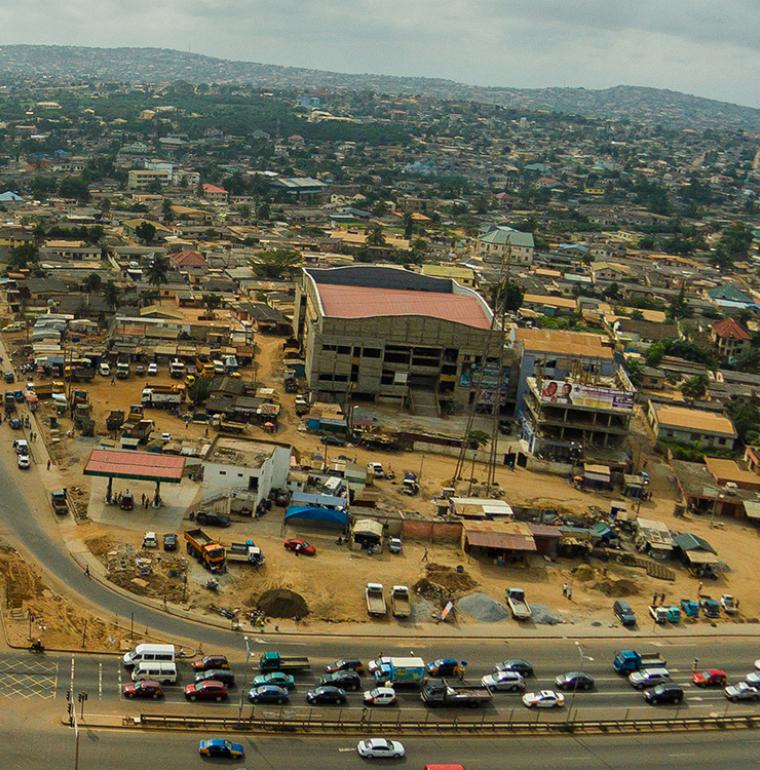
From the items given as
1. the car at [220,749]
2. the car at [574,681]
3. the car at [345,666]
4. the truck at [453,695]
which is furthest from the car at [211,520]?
the car at [574,681]

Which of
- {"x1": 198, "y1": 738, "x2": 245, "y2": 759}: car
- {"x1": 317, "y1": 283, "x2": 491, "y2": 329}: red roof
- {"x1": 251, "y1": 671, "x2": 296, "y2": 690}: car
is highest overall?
{"x1": 317, "y1": 283, "x2": 491, "y2": 329}: red roof

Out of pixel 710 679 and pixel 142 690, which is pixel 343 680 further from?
pixel 710 679

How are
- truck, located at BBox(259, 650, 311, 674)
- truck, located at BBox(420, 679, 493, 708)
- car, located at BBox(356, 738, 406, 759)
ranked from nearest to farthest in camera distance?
1. car, located at BBox(356, 738, 406, 759)
2. truck, located at BBox(420, 679, 493, 708)
3. truck, located at BBox(259, 650, 311, 674)

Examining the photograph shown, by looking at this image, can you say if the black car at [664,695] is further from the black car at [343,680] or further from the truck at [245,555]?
the truck at [245,555]

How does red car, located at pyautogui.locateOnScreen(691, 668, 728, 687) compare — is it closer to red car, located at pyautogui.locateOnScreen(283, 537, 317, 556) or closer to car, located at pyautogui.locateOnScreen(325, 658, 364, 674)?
car, located at pyautogui.locateOnScreen(325, 658, 364, 674)

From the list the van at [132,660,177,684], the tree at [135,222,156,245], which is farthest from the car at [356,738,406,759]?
the tree at [135,222,156,245]

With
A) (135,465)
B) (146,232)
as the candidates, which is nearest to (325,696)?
(135,465)
